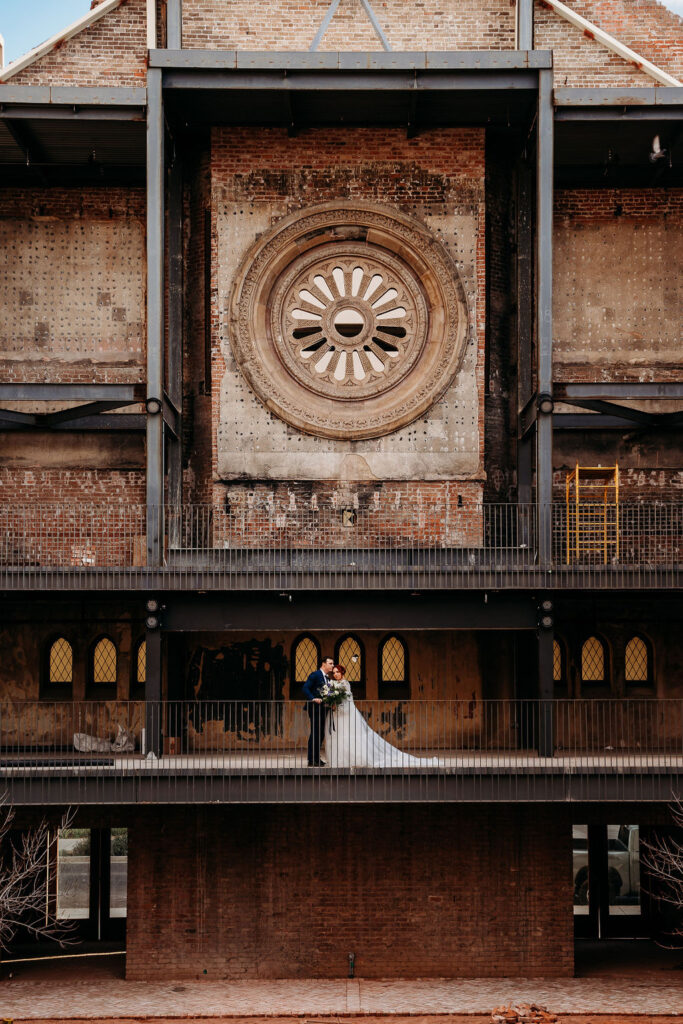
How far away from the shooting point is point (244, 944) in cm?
2119

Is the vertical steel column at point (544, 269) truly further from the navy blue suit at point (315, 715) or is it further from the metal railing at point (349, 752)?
the navy blue suit at point (315, 715)

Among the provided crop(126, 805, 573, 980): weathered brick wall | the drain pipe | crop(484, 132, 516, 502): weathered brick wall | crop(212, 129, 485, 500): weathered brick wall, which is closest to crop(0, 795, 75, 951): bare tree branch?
crop(126, 805, 573, 980): weathered brick wall

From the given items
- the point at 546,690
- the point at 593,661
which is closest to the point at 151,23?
the point at 546,690

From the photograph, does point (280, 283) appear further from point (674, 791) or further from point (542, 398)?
point (674, 791)

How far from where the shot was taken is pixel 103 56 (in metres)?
23.7

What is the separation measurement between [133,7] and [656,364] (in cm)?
1282

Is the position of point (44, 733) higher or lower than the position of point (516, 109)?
lower

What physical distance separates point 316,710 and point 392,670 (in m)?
4.57

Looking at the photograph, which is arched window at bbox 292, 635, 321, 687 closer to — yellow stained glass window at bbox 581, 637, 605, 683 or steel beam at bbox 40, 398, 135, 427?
yellow stained glass window at bbox 581, 637, 605, 683

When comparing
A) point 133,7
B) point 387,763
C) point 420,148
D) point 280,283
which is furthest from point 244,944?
point 133,7

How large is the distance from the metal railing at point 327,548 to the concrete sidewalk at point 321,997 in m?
6.82

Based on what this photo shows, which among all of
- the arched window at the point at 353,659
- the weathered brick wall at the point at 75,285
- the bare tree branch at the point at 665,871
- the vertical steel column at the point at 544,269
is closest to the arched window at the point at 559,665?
the bare tree branch at the point at 665,871

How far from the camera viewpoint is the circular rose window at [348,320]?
79.7 feet

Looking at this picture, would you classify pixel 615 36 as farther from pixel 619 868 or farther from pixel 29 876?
pixel 29 876
